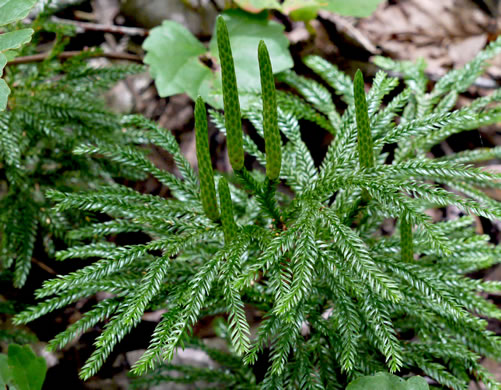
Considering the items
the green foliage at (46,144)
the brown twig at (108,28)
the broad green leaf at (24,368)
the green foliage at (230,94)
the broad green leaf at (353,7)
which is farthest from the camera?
the brown twig at (108,28)

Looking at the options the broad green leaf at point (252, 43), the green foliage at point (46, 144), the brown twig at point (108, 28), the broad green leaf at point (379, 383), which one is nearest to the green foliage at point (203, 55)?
the broad green leaf at point (252, 43)

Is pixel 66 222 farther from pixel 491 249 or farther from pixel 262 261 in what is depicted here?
pixel 491 249

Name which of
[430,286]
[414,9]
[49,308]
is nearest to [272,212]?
[430,286]

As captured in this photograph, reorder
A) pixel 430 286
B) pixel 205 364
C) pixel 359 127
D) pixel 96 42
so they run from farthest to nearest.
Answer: pixel 96 42
pixel 205 364
pixel 430 286
pixel 359 127

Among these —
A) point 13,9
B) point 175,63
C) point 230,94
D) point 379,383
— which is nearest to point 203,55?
point 175,63

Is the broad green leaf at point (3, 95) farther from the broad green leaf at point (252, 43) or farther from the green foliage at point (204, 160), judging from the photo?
the broad green leaf at point (252, 43)

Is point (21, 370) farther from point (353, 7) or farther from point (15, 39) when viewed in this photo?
point (353, 7)
